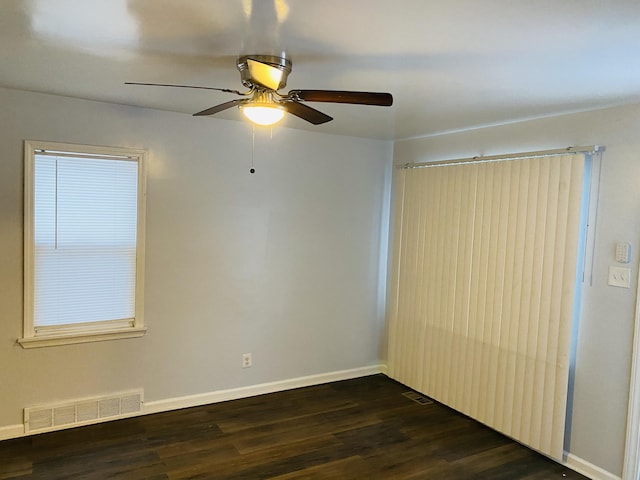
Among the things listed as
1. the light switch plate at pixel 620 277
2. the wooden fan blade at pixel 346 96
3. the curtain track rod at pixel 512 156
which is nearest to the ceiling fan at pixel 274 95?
the wooden fan blade at pixel 346 96

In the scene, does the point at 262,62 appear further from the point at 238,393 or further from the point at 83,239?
the point at 238,393

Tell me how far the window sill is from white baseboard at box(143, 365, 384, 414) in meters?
0.59

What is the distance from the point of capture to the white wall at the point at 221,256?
329 cm

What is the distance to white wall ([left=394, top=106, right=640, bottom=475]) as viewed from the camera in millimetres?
2871

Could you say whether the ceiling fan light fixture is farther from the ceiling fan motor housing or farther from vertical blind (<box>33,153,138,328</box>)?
vertical blind (<box>33,153,138,328</box>)

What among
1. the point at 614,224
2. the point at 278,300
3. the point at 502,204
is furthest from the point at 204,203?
the point at 614,224

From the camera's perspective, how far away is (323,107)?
3.30m

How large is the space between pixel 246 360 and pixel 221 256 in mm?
950

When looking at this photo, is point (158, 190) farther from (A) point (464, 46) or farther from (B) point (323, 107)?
(A) point (464, 46)

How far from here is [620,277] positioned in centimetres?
292

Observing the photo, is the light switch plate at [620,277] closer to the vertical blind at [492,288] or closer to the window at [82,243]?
the vertical blind at [492,288]

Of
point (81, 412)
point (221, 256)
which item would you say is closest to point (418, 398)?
point (221, 256)

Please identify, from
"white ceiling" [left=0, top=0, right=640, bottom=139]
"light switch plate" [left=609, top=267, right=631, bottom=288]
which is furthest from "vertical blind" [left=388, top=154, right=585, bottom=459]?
"white ceiling" [left=0, top=0, right=640, bottom=139]

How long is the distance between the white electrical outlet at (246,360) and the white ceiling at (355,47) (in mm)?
2192
